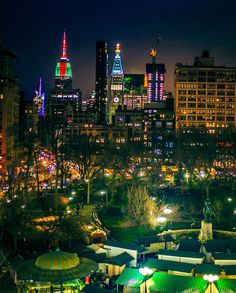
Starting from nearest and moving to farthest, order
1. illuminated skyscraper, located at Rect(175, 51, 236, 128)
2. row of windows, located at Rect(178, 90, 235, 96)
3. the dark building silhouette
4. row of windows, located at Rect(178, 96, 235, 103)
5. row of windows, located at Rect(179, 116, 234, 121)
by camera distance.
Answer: the dark building silhouette < illuminated skyscraper, located at Rect(175, 51, 236, 128) < row of windows, located at Rect(178, 90, 235, 96) < row of windows, located at Rect(179, 116, 234, 121) < row of windows, located at Rect(178, 96, 235, 103)

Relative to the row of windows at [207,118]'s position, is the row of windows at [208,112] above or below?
above

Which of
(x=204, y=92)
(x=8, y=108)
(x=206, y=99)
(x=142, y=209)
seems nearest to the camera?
(x=142, y=209)

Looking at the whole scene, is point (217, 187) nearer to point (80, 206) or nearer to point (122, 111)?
point (80, 206)

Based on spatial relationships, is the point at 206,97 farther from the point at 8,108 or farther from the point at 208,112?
the point at 8,108

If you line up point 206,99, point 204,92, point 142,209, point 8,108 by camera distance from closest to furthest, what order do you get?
point 142,209 < point 8,108 < point 204,92 < point 206,99

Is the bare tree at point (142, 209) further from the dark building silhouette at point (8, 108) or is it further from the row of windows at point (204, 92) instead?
the row of windows at point (204, 92)

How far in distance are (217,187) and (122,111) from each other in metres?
77.8

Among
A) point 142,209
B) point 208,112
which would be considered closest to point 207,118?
point 208,112

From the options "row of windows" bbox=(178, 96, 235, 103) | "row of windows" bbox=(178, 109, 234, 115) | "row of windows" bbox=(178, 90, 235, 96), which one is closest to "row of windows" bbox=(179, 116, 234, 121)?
"row of windows" bbox=(178, 109, 234, 115)

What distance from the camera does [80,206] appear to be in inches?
1735

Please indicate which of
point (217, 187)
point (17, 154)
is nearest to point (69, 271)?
point (217, 187)

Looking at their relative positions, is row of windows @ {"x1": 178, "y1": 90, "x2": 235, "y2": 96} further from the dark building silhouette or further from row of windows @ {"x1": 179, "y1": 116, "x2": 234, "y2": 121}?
the dark building silhouette

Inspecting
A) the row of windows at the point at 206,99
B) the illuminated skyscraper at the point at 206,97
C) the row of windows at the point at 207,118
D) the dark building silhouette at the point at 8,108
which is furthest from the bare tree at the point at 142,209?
the row of windows at the point at 206,99

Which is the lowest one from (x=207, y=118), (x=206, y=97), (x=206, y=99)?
(x=207, y=118)
